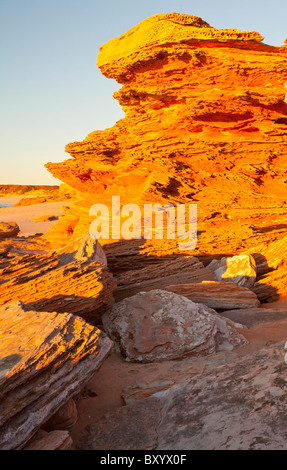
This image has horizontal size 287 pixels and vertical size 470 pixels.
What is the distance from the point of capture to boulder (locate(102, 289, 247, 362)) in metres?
6.13

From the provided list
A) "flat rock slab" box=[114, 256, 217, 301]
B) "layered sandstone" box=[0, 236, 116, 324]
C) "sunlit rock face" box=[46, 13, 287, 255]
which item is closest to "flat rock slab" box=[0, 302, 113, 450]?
"layered sandstone" box=[0, 236, 116, 324]

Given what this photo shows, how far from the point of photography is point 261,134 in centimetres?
1345

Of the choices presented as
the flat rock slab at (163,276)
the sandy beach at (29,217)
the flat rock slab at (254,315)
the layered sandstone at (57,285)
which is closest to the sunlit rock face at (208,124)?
the flat rock slab at (163,276)

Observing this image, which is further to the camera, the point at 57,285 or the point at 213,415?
the point at 57,285

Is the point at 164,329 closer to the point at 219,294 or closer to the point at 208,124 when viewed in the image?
the point at 219,294

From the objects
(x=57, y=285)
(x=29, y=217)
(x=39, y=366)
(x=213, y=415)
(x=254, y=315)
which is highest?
(x=29, y=217)

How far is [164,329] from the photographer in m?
6.34

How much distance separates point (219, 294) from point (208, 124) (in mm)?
7268

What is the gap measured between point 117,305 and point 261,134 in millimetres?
9357

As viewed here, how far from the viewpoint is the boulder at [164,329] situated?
6.13m

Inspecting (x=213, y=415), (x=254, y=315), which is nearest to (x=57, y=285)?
(x=213, y=415)

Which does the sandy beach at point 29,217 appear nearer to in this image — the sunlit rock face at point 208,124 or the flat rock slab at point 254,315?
the sunlit rock face at point 208,124

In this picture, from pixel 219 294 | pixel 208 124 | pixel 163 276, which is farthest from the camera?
pixel 208 124

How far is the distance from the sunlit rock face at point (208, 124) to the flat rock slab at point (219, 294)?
3364 millimetres
